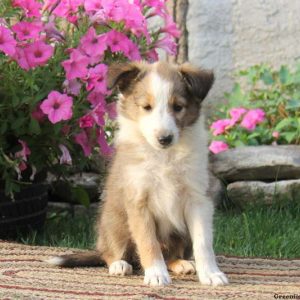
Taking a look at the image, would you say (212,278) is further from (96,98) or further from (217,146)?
(217,146)

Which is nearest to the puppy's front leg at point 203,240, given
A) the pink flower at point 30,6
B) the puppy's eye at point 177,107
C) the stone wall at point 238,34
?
the puppy's eye at point 177,107

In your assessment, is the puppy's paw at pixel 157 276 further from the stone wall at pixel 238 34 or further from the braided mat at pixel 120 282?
the stone wall at pixel 238 34

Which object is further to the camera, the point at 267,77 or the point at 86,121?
the point at 267,77

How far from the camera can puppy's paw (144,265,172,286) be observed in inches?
156

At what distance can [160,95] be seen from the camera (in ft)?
13.3

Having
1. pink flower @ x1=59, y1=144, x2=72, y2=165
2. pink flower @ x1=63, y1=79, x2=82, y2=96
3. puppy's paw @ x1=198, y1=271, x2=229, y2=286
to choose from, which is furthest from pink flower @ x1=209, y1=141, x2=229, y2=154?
puppy's paw @ x1=198, y1=271, x2=229, y2=286

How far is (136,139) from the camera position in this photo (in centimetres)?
427

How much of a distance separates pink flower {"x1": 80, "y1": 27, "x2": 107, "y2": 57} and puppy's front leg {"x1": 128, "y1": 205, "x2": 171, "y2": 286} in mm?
1345

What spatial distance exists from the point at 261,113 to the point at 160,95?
2954mm

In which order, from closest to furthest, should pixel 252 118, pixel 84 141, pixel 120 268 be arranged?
pixel 120 268, pixel 84 141, pixel 252 118

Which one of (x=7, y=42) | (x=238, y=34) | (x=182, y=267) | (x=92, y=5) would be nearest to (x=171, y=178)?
(x=182, y=267)

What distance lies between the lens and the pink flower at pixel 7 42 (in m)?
4.80

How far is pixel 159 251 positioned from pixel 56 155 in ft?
5.23

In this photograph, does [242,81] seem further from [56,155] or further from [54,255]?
[54,255]
